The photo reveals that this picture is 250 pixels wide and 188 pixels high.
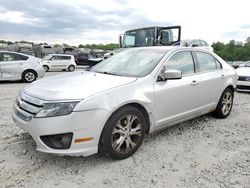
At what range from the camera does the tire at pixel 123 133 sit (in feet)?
9.08

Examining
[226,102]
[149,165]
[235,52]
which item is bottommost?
[149,165]

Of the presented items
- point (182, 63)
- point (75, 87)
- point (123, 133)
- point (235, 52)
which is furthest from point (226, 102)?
point (235, 52)

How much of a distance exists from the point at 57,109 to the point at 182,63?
225cm

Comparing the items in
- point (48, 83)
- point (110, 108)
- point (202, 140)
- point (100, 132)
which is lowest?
point (202, 140)

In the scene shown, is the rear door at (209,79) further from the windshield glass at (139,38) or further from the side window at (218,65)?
the windshield glass at (139,38)

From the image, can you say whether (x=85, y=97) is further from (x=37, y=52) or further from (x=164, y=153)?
(x=37, y=52)

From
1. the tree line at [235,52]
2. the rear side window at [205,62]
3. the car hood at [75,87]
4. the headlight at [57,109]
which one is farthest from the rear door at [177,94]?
the tree line at [235,52]

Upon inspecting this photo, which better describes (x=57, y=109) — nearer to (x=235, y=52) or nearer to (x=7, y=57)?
(x=7, y=57)

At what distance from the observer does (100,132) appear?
8.87 feet

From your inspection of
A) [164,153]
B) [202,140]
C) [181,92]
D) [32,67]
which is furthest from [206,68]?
[32,67]

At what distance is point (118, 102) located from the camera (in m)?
2.81

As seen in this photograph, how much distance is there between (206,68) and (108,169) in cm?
265

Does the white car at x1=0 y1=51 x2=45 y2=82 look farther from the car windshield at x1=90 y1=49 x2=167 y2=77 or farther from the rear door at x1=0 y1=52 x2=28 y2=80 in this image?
the car windshield at x1=90 y1=49 x2=167 y2=77

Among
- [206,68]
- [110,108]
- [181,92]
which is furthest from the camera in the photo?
[206,68]
